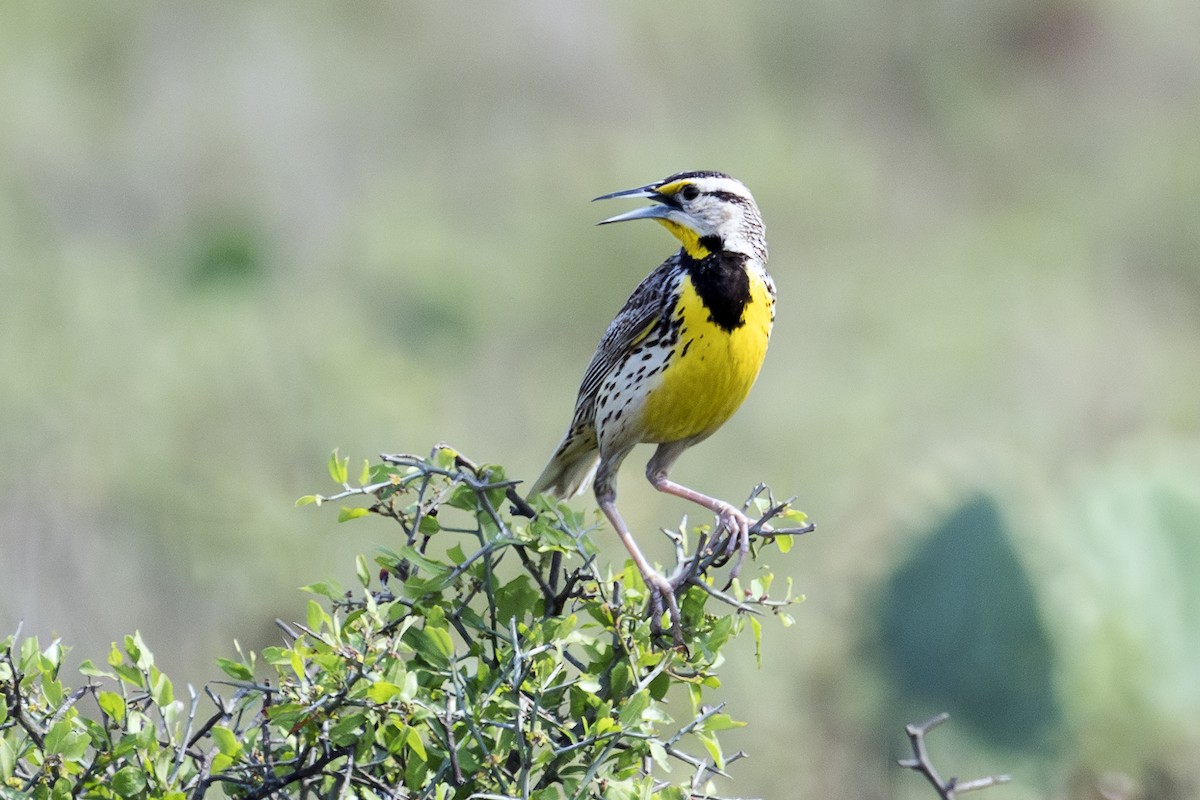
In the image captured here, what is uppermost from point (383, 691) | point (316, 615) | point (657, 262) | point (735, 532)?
point (657, 262)

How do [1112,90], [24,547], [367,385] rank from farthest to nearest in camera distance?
[1112,90]
[367,385]
[24,547]

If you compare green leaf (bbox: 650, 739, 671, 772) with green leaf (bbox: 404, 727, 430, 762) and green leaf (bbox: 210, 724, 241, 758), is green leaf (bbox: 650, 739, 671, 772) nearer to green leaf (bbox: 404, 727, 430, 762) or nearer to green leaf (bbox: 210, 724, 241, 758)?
green leaf (bbox: 404, 727, 430, 762)

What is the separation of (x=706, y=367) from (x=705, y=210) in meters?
0.29

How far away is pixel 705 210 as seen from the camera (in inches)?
122

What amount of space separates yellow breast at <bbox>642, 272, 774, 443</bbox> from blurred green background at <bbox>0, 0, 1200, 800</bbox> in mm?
889

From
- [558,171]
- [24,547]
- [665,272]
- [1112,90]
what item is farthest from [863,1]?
[665,272]

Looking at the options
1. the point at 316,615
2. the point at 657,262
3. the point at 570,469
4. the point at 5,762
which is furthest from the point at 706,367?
the point at 657,262

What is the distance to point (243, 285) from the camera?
10.6 metres

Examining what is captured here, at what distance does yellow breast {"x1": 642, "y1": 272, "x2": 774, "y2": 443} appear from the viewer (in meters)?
2.99

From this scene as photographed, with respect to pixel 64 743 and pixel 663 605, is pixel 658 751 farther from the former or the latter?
pixel 64 743

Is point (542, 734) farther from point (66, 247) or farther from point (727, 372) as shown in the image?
point (66, 247)

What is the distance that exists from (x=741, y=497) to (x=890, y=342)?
13.9 feet

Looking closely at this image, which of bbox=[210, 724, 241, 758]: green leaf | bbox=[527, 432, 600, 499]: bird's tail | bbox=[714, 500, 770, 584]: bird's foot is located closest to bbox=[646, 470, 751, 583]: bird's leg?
bbox=[714, 500, 770, 584]: bird's foot

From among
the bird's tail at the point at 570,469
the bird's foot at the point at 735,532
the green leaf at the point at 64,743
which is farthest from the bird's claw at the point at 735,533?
the green leaf at the point at 64,743
